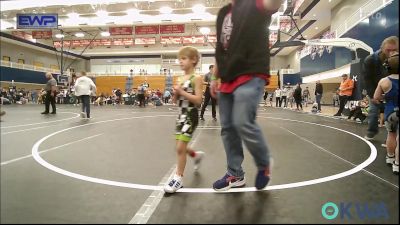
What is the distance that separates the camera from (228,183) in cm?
234

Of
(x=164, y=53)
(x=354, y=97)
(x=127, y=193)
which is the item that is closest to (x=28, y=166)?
(x=127, y=193)

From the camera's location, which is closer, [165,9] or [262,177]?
[262,177]

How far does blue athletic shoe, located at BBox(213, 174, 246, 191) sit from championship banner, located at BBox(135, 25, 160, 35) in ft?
85.8

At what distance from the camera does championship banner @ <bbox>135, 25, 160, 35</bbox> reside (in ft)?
89.2

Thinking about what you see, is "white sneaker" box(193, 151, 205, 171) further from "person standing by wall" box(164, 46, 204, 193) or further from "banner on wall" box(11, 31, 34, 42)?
"banner on wall" box(11, 31, 34, 42)

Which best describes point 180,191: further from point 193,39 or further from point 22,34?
point 22,34

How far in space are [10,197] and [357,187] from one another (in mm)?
2441

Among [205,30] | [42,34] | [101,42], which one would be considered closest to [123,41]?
[101,42]

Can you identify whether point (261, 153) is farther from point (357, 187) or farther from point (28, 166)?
point (28, 166)

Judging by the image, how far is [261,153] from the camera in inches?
79.9

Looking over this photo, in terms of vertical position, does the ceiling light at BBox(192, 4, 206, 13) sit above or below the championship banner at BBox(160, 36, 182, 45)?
above

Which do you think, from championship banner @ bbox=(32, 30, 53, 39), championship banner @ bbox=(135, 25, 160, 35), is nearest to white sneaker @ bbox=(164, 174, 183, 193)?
championship banner @ bbox=(135, 25, 160, 35)

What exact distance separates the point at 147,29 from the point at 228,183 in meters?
26.7

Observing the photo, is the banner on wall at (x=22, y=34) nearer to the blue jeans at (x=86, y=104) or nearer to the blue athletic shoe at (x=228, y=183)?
the blue jeans at (x=86, y=104)
